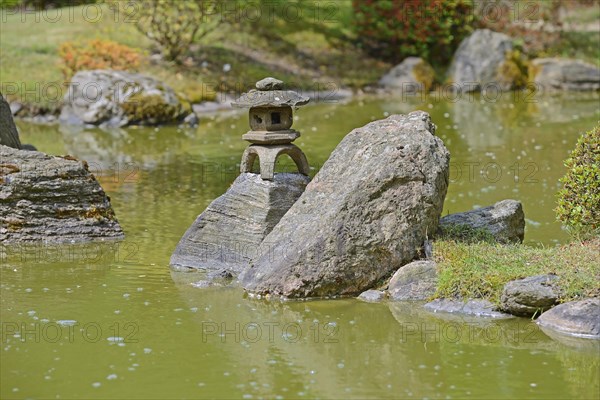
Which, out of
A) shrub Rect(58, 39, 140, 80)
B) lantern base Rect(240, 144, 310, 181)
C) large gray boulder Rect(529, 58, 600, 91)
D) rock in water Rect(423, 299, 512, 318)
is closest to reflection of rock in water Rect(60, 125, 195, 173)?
shrub Rect(58, 39, 140, 80)

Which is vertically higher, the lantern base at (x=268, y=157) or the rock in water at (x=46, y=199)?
the lantern base at (x=268, y=157)

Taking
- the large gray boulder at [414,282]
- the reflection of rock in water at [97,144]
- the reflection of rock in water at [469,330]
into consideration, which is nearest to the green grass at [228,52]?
the reflection of rock in water at [97,144]

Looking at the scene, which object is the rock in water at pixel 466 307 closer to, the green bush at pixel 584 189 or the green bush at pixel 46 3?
the green bush at pixel 584 189

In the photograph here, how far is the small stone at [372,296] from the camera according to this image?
1074 cm

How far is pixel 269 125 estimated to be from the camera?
1223 centimetres

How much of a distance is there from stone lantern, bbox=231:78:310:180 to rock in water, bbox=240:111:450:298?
0.98m

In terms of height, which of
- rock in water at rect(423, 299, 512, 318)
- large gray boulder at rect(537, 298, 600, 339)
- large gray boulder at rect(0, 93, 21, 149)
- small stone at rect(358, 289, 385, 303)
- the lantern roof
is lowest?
small stone at rect(358, 289, 385, 303)

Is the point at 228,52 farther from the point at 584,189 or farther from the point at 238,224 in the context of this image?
the point at 584,189

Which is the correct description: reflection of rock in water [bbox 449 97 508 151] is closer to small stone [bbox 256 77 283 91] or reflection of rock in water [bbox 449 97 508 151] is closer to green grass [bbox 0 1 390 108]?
A: green grass [bbox 0 1 390 108]

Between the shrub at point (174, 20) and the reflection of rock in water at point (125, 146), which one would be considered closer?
the reflection of rock in water at point (125, 146)

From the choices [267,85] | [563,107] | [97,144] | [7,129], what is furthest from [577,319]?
[563,107]

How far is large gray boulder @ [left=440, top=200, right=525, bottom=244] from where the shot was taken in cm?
1162

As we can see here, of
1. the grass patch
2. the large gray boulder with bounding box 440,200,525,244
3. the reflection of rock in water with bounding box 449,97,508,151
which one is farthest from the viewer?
the reflection of rock in water with bounding box 449,97,508,151

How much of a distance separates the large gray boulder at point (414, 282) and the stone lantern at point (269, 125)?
82.3 inches
